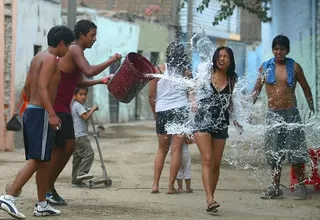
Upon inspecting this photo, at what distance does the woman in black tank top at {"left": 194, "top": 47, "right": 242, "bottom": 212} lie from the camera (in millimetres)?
7879

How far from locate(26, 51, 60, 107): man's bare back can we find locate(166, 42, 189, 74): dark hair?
6.25 feet

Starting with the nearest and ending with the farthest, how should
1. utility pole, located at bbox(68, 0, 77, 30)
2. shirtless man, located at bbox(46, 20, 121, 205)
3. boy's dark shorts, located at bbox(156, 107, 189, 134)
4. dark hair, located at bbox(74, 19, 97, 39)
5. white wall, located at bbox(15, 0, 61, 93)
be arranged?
shirtless man, located at bbox(46, 20, 121, 205)
dark hair, located at bbox(74, 19, 97, 39)
boy's dark shorts, located at bbox(156, 107, 189, 134)
white wall, located at bbox(15, 0, 61, 93)
utility pole, located at bbox(68, 0, 77, 30)

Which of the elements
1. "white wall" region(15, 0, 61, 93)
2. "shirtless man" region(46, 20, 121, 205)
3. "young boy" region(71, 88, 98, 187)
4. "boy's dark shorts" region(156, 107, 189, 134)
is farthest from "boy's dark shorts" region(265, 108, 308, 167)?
"white wall" region(15, 0, 61, 93)

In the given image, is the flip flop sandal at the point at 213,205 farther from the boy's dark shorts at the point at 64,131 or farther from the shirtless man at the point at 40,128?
the boy's dark shorts at the point at 64,131

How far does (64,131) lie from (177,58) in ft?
5.86

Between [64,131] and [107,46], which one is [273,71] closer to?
[64,131]

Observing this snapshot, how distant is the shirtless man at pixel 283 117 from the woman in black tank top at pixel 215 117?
0.97 m

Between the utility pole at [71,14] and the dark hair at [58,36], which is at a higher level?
the utility pole at [71,14]

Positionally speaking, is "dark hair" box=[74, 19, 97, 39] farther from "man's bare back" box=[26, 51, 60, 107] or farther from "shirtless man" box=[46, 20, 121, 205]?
"man's bare back" box=[26, 51, 60, 107]

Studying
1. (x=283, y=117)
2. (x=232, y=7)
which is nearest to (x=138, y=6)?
(x=232, y=7)

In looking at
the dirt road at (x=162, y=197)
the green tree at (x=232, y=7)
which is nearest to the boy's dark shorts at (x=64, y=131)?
the dirt road at (x=162, y=197)

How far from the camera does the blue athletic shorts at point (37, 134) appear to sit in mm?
7230

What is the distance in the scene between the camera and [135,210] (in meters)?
7.83

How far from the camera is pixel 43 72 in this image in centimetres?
725
